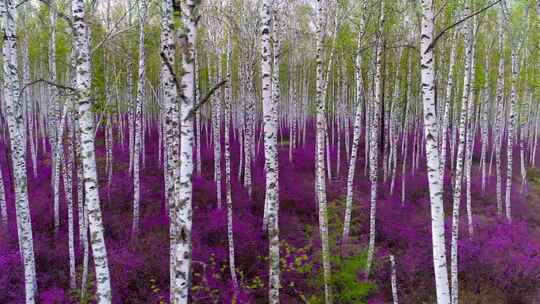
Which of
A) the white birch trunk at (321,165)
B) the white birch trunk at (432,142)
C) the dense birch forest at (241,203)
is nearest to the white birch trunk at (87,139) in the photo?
the dense birch forest at (241,203)

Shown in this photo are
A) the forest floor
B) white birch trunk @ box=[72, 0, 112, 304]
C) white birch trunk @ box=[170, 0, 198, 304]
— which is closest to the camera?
white birch trunk @ box=[170, 0, 198, 304]

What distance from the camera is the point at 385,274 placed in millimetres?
9836

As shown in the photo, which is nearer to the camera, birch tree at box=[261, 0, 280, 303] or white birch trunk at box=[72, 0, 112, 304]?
white birch trunk at box=[72, 0, 112, 304]

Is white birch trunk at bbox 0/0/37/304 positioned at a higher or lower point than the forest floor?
higher

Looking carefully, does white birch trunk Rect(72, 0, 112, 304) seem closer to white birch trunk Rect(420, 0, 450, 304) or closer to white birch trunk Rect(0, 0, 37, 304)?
white birch trunk Rect(0, 0, 37, 304)

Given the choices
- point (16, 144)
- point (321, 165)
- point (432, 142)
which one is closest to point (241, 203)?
point (321, 165)

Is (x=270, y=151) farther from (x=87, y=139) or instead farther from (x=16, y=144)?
(x=16, y=144)

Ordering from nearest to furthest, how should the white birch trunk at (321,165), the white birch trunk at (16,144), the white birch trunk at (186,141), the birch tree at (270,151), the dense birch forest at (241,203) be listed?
the white birch trunk at (186,141)
the dense birch forest at (241,203)
the birch tree at (270,151)
the white birch trunk at (16,144)
the white birch trunk at (321,165)

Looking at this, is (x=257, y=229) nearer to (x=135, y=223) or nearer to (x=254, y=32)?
(x=135, y=223)

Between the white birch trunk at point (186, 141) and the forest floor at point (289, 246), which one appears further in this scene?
the forest floor at point (289, 246)

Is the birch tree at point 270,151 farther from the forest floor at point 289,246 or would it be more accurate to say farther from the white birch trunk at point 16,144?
the white birch trunk at point 16,144

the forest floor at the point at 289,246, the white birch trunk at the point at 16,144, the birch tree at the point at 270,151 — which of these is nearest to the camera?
the birch tree at the point at 270,151

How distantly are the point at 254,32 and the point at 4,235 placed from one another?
9.66 m

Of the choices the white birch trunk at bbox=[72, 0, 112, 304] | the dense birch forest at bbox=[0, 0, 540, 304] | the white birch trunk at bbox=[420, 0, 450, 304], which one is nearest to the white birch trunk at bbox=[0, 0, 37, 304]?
the dense birch forest at bbox=[0, 0, 540, 304]
